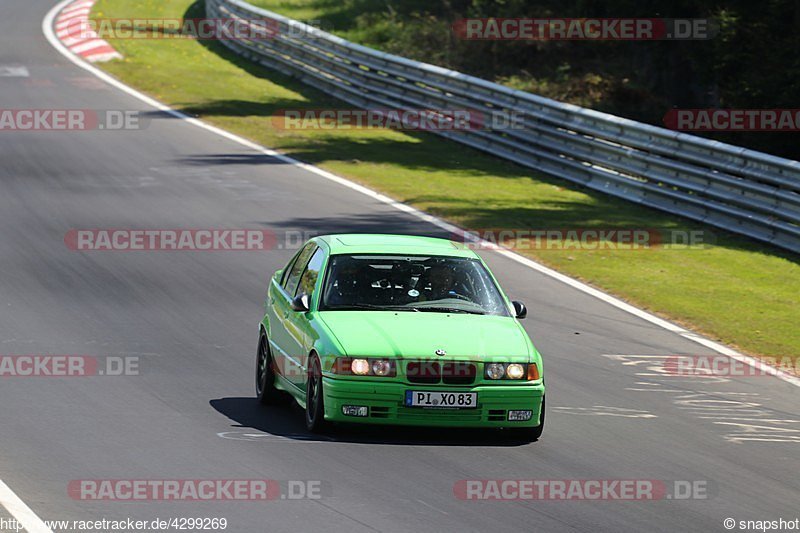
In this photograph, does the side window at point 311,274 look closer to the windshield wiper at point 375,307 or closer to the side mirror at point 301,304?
the side mirror at point 301,304

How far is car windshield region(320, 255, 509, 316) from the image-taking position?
36.8ft

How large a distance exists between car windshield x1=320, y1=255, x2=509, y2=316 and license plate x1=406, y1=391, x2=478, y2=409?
41.5 inches

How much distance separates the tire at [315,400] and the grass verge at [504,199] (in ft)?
17.8

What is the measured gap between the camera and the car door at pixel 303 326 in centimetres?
1082

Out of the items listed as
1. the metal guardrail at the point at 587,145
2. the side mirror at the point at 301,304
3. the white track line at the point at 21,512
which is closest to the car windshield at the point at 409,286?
the side mirror at the point at 301,304

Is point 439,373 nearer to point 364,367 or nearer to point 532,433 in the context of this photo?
point 364,367

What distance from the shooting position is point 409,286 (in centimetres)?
1138

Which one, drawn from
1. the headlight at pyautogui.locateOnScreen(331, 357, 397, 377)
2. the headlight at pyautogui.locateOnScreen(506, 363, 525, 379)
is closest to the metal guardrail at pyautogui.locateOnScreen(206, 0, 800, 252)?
the headlight at pyautogui.locateOnScreen(506, 363, 525, 379)

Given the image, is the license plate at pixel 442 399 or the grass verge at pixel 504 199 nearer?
the license plate at pixel 442 399

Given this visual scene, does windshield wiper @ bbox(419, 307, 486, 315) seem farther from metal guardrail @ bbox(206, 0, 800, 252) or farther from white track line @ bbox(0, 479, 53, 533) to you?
metal guardrail @ bbox(206, 0, 800, 252)

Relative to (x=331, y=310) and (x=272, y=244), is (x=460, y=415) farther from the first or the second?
(x=272, y=244)

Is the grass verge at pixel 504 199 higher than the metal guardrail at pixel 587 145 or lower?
lower

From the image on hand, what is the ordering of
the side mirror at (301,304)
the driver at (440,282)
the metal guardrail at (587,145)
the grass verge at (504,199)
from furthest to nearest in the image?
the metal guardrail at (587,145) < the grass verge at (504,199) < the driver at (440,282) < the side mirror at (301,304)

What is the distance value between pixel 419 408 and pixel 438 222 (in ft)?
32.8
